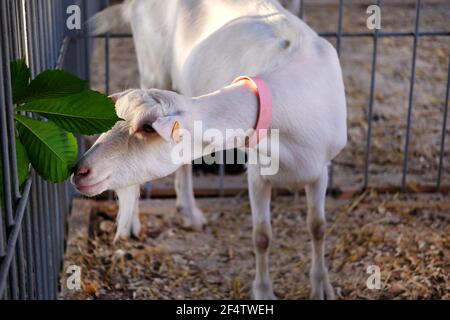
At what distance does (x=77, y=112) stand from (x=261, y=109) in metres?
0.77

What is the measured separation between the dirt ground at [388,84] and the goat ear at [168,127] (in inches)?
105

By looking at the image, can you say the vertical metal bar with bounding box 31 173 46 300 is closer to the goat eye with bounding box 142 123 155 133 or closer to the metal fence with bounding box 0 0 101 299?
the metal fence with bounding box 0 0 101 299

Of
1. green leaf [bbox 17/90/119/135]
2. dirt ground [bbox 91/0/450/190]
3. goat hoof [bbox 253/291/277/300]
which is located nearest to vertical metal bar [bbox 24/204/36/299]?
green leaf [bbox 17/90/119/135]

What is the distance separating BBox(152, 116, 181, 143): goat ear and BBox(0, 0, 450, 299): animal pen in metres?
0.49

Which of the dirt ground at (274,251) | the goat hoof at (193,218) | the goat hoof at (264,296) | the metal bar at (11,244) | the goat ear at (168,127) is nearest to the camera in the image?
the metal bar at (11,244)

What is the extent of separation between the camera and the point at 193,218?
5.10 meters

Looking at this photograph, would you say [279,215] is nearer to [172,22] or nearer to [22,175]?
[172,22]

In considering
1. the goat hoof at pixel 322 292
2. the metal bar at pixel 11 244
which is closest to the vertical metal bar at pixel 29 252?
the metal bar at pixel 11 244

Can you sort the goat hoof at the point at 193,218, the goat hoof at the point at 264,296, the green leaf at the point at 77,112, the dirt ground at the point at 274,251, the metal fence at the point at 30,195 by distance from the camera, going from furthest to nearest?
1. the goat hoof at the point at 193,218
2. the dirt ground at the point at 274,251
3. the goat hoof at the point at 264,296
4. the green leaf at the point at 77,112
5. the metal fence at the point at 30,195

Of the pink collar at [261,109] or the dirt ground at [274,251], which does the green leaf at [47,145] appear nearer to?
the pink collar at [261,109]

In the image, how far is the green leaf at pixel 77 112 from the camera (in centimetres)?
275

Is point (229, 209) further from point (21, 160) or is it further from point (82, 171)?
point (21, 160)

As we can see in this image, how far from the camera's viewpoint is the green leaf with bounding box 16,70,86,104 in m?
2.76
